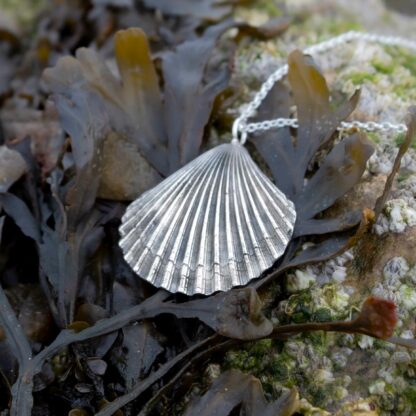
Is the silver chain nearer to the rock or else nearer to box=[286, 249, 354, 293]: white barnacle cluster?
box=[286, 249, 354, 293]: white barnacle cluster

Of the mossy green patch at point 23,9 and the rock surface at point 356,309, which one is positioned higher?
the mossy green patch at point 23,9

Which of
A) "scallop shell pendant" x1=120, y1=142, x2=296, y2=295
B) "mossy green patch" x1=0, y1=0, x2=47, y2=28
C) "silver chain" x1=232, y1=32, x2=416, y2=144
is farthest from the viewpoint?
"mossy green patch" x1=0, y1=0, x2=47, y2=28

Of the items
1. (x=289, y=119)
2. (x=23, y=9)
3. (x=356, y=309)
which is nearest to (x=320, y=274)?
(x=356, y=309)

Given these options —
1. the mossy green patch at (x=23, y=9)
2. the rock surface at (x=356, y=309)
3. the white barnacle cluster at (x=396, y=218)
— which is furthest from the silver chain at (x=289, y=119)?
the mossy green patch at (x=23, y=9)

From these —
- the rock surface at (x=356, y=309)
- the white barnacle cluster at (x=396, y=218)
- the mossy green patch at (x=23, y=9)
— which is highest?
the mossy green patch at (x=23, y=9)

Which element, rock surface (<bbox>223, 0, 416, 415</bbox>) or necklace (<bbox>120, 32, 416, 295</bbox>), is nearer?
rock surface (<bbox>223, 0, 416, 415</bbox>)

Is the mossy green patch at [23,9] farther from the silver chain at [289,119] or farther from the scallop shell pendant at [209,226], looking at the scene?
the scallop shell pendant at [209,226]

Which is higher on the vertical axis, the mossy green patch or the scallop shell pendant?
the mossy green patch

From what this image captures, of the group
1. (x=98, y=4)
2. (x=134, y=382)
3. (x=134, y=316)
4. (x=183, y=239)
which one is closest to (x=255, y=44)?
(x=98, y=4)

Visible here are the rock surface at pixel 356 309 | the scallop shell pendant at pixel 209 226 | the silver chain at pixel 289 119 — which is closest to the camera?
the rock surface at pixel 356 309

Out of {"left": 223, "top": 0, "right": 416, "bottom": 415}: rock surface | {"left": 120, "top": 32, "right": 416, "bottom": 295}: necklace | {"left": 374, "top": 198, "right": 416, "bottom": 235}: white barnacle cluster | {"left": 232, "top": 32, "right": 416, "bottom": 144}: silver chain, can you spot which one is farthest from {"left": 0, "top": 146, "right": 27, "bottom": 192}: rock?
{"left": 374, "top": 198, "right": 416, "bottom": 235}: white barnacle cluster
